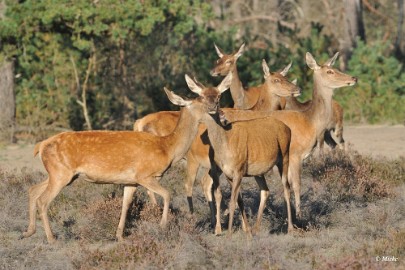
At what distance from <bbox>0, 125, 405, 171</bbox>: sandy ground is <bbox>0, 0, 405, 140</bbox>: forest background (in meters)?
1.09

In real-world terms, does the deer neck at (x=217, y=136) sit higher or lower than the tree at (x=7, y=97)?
higher

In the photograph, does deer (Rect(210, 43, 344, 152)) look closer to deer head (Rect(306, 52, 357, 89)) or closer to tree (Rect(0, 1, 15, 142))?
deer head (Rect(306, 52, 357, 89))

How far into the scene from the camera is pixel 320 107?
1259 cm

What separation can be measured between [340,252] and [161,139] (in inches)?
101

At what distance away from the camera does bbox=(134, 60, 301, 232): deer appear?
11852 mm

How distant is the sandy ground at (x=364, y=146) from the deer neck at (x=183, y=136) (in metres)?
6.07

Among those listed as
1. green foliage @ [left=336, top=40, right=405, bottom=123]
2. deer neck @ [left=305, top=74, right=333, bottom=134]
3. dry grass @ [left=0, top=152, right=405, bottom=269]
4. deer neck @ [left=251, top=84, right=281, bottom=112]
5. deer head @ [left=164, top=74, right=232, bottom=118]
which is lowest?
green foliage @ [left=336, top=40, right=405, bottom=123]

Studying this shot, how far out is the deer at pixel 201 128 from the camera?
38.9 feet

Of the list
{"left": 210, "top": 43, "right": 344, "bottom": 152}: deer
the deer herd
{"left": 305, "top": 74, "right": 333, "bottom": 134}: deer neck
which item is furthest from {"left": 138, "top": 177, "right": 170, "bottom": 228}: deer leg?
{"left": 210, "top": 43, "right": 344, "bottom": 152}: deer

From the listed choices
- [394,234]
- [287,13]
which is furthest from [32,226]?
[287,13]

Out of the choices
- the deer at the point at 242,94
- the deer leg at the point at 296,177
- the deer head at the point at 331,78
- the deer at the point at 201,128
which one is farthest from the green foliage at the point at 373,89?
the deer leg at the point at 296,177

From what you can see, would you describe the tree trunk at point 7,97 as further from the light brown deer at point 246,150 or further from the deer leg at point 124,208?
the light brown deer at point 246,150

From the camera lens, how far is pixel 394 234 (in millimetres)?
9906

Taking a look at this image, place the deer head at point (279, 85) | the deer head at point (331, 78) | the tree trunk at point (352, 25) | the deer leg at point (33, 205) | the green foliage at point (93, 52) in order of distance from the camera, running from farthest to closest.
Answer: the tree trunk at point (352, 25) < the green foliage at point (93, 52) < the deer head at point (279, 85) < the deer head at point (331, 78) < the deer leg at point (33, 205)
